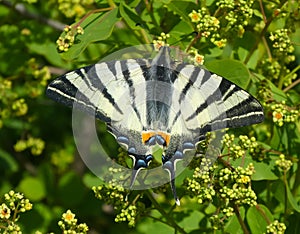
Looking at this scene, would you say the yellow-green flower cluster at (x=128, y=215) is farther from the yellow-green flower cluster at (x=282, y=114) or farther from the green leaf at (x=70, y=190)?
the green leaf at (x=70, y=190)

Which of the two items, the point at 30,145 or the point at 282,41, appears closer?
the point at 282,41

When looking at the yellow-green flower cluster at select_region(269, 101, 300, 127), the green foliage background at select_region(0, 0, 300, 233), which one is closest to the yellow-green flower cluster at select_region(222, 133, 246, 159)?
the green foliage background at select_region(0, 0, 300, 233)

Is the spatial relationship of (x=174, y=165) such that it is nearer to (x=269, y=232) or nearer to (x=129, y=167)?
(x=129, y=167)

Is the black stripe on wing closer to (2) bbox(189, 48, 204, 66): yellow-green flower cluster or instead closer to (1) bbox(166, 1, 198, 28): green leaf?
(2) bbox(189, 48, 204, 66): yellow-green flower cluster

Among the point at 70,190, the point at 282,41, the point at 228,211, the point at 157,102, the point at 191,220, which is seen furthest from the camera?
the point at 70,190

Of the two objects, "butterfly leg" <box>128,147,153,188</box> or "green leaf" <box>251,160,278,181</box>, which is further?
"green leaf" <box>251,160,278,181</box>

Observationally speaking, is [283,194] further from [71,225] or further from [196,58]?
[71,225]

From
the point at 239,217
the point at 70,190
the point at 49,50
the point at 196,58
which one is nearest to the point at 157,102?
the point at 196,58

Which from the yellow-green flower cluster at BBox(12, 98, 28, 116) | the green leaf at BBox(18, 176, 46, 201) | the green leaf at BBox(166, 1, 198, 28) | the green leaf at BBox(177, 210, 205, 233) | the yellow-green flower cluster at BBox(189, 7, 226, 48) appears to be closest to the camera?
the yellow-green flower cluster at BBox(189, 7, 226, 48)
